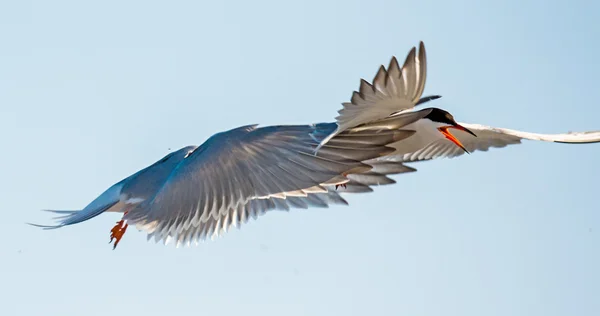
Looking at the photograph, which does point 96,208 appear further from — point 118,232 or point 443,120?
point 443,120

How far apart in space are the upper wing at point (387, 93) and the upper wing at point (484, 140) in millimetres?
1334

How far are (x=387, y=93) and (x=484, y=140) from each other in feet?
8.15

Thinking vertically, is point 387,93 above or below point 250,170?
above

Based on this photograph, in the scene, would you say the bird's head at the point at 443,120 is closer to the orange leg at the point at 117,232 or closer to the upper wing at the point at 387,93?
the upper wing at the point at 387,93

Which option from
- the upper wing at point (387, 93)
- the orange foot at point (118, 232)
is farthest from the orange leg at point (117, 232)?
the upper wing at point (387, 93)

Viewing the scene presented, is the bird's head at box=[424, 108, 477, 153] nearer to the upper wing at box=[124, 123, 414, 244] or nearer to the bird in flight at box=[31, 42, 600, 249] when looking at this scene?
the bird in flight at box=[31, 42, 600, 249]

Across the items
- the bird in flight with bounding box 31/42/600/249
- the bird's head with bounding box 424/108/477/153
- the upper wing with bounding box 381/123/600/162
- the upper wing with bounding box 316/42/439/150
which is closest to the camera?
the upper wing with bounding box 316/42/439/150

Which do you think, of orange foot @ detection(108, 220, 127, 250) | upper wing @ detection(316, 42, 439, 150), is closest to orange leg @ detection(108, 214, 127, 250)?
orange foot @ detection(108, 220, 127, 250)

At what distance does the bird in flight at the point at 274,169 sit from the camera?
8.40 metres

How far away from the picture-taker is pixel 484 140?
33.5ft

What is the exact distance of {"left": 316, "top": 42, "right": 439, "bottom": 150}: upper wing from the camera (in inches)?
306

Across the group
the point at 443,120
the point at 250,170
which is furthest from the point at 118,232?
the point at 443,120

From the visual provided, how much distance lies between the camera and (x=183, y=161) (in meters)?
8.82

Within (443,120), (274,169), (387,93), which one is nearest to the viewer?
(387,93)
